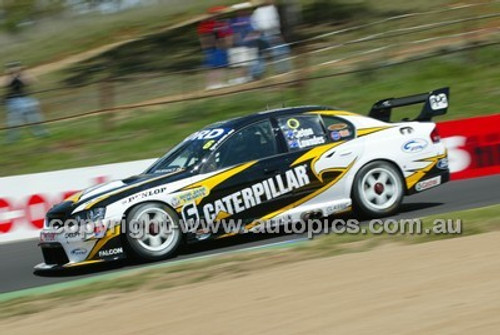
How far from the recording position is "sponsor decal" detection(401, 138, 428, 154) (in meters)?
10.8

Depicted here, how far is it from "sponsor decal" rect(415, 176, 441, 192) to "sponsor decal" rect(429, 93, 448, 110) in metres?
0.99

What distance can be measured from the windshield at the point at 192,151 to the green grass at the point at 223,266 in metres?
1.35

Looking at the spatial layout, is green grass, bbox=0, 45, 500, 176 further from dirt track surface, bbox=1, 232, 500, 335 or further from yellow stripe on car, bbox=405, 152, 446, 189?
dirt track surface, bbox=1, 232, 500, 335

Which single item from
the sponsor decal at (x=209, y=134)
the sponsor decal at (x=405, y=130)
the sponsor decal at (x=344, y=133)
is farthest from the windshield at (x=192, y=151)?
the sponsor decal at (x=405, y=130)

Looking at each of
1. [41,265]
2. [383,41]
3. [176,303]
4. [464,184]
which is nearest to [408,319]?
[176,303]

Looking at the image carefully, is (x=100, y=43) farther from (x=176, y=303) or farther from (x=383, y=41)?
(x=176, y=303)

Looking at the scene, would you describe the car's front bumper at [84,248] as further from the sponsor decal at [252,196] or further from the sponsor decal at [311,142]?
the sponsor decal at [311,142]

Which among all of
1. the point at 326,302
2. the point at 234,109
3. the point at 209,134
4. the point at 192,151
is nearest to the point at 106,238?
the point at 192,151

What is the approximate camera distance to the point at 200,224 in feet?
32.0

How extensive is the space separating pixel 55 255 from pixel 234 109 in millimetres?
10161

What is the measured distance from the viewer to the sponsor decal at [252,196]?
9.77m

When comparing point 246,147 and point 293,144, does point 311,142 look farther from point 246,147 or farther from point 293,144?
point 246,147

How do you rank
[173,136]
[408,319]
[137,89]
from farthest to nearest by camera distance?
[137,89], [173,136], [408,319]

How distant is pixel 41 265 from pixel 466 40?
15.2 meters
